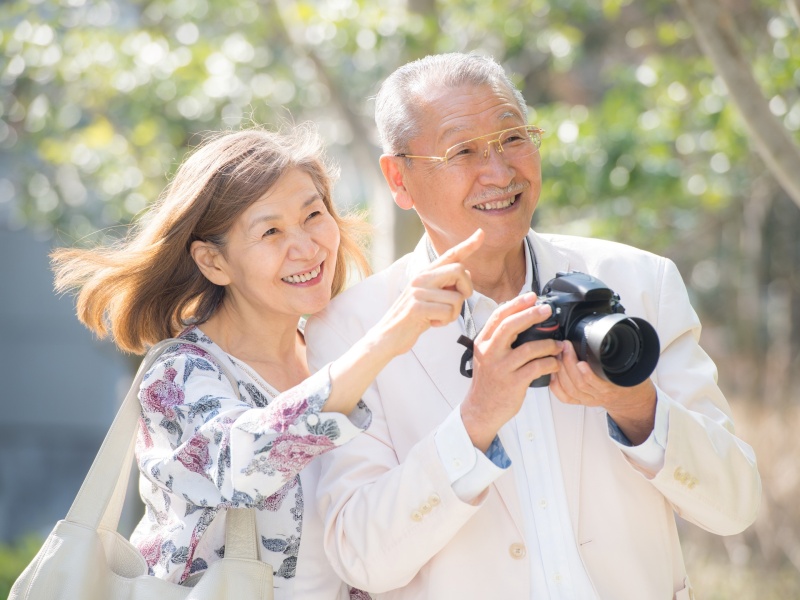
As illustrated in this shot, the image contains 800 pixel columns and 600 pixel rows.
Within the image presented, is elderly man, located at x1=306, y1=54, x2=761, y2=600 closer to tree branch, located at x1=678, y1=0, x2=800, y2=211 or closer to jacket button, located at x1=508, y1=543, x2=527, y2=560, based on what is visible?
jacket button, located at x1=508, y1=543, x2=527, y2=560

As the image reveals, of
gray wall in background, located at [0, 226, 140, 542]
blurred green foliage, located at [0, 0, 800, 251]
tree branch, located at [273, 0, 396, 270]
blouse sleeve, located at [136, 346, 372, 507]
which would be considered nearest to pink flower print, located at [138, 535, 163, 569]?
blouse sleeve, located at [136, 346, 372, 507]

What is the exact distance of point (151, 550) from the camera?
2.58 m

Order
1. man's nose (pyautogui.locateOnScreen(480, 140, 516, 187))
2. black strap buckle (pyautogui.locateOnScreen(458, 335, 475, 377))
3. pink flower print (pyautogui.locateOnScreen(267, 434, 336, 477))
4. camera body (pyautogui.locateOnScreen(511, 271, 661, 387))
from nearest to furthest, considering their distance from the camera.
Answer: camera body (pyautogui.locateOnScreen(511, 271, 661, 387)) → pink flower print (pyautogui.locateOnScreen(267, 434, 336, 477)) → black strap buckle (pyautogui.locateOnScreen(458, 335, 475, 377)) → man's nose (pyautogui.locateOnScreen(480, 140, 516, 187))

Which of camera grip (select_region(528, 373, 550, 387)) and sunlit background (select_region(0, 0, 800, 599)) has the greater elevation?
sunlit background (select_region(0, 0, 800, 599))

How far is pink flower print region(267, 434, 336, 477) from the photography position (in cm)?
228

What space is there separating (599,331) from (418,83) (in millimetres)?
1055

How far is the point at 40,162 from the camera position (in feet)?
25.0

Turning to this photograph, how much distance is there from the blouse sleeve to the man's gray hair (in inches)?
32.3

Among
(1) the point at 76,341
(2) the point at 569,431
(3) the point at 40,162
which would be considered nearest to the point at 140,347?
(2) the point at 569,431

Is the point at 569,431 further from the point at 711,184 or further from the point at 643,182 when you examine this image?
the point at 711,184

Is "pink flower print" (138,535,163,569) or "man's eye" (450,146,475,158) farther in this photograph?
"man's eye" (450,146,475,158)

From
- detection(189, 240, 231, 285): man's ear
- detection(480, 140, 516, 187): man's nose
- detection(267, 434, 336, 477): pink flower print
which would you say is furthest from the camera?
detection(189, 240, 231, 285): man's ear

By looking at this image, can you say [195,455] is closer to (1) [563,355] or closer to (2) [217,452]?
(2) [217,452]

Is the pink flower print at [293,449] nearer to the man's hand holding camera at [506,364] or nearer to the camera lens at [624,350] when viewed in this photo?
the man's hand holding camera at [506,364]
